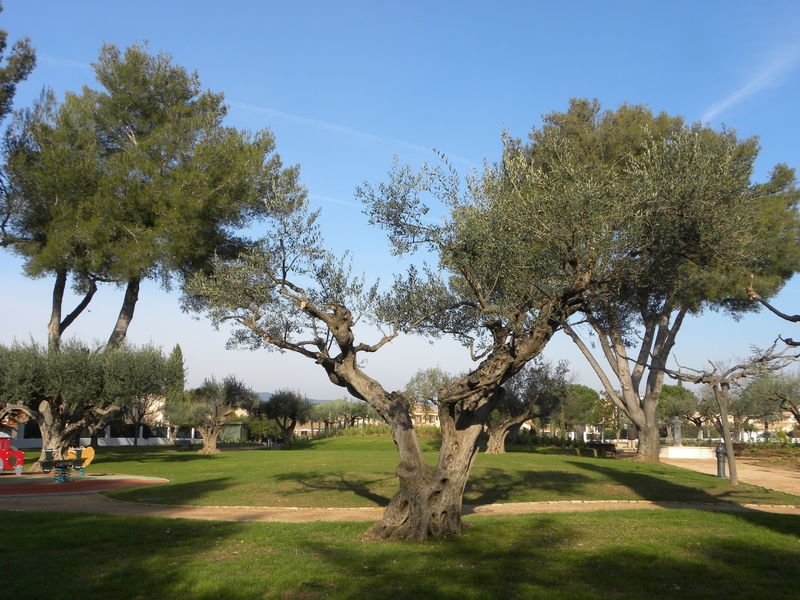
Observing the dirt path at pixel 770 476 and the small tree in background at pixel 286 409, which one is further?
the small tree in background at pixel 286 409

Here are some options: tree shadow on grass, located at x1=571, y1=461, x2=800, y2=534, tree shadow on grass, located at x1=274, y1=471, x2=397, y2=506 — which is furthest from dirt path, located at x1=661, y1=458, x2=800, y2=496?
tree shadow on grass, located at x1=274, y1=471, x2=397, y2=506

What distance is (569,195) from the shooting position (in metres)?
10.3

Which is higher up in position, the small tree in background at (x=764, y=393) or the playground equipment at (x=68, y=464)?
the small tree in background at (x=764, y=393)

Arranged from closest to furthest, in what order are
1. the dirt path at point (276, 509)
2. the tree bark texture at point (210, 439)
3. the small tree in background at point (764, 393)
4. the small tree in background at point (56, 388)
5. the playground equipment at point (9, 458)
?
the dirt path at point (276, 509), the playground equipment at point (9, 458), the small tree in background at point (56, 388), the tree bark texture at point (210, 439), the small tree in background at point (764, 393)

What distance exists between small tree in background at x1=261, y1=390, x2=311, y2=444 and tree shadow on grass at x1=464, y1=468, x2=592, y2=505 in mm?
29970

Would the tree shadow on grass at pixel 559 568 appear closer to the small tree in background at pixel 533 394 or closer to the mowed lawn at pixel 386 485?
the mowed lawn at pixel 386 485

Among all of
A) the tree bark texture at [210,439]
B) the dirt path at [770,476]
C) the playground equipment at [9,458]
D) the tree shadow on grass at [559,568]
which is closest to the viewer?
the tree shadow on grass at [559,568]

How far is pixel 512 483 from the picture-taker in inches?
740

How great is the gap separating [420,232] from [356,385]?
3013 mm

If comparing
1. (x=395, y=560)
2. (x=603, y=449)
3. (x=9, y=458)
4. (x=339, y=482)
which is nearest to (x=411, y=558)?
(x=395, y=560)

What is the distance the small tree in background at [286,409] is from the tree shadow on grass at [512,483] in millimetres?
29970

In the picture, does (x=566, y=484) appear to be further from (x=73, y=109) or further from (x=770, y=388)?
(x=770, y=388)

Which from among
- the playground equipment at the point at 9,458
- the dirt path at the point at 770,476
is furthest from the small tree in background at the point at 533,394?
the playground equipment at the point at 9,458

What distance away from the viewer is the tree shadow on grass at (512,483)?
16547mm
